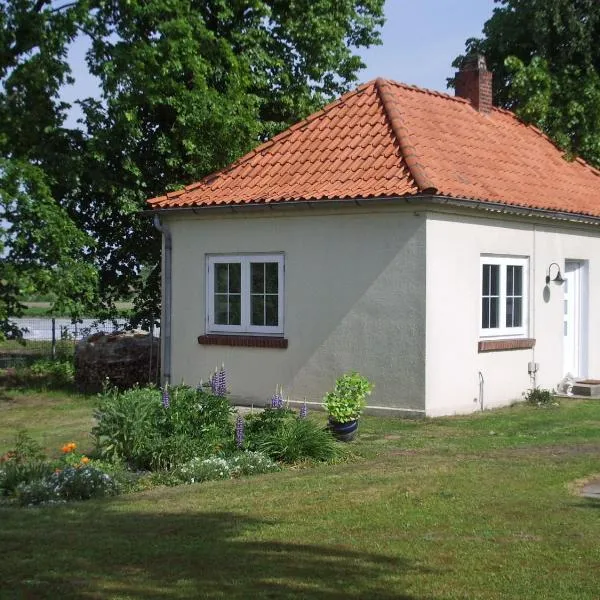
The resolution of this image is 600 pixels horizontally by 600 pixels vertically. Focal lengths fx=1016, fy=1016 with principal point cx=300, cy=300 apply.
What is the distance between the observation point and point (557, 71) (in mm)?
25375

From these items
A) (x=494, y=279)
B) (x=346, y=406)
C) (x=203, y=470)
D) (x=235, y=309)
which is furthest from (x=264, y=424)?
(x=494, y=279)

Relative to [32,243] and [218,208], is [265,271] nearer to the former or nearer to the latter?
[218,208]

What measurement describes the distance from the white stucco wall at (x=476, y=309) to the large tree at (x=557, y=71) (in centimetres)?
605

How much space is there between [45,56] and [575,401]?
1093cm

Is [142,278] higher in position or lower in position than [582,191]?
lower

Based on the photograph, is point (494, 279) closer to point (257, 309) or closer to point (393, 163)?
point (393, 163)

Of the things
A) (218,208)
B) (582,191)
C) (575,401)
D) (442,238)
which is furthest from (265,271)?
(582,191)

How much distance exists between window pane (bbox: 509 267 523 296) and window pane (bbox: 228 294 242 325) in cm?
447

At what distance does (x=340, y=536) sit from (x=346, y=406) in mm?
5048

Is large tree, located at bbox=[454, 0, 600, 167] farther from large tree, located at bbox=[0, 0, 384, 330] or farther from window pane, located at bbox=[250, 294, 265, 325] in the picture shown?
window pane, located at bbox=[250, 294, 265, 325]

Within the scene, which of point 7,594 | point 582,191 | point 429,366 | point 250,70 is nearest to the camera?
point 7,594

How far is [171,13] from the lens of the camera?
18578 millimetres

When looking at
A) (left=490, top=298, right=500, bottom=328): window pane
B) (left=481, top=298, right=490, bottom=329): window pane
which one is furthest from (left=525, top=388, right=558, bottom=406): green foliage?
(left=481, top=298, right=490, bottom=329): window pane

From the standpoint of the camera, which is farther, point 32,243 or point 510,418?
point 32,243
